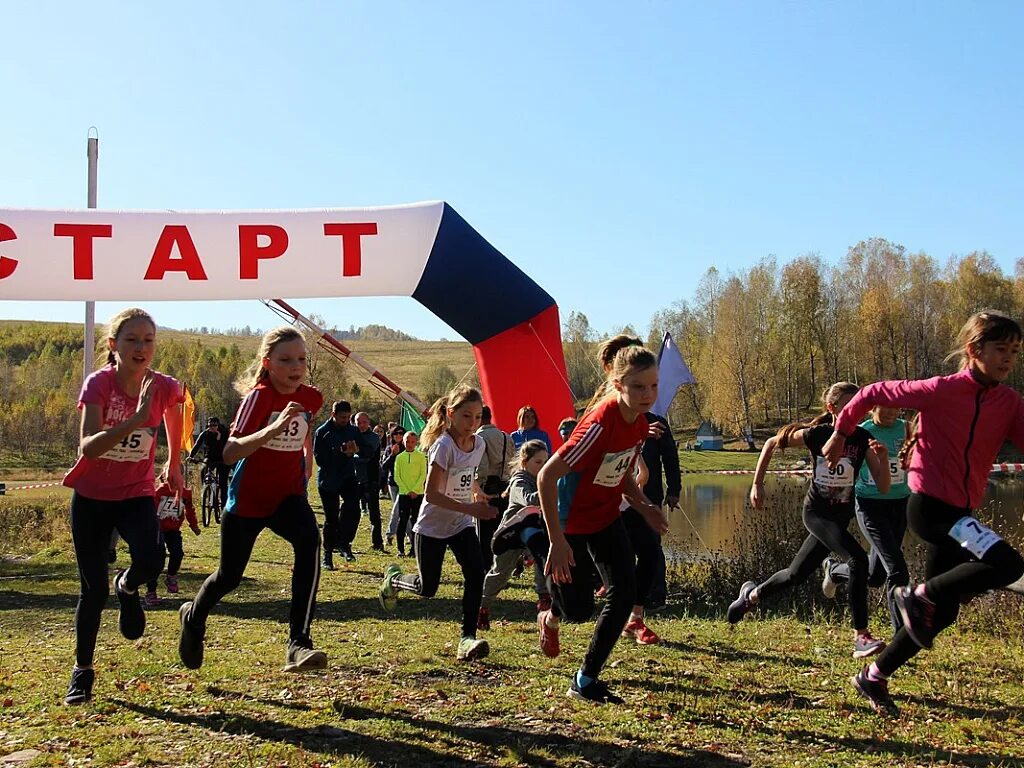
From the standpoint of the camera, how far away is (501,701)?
539 cm

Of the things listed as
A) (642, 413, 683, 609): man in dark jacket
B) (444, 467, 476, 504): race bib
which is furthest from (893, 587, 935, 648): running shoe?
(642, 413, 683, 609): man in dark jacket

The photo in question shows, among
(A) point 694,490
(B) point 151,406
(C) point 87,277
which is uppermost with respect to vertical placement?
(C) point 87,277

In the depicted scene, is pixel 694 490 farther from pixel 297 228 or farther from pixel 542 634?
pixel 542 634

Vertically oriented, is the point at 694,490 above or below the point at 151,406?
below

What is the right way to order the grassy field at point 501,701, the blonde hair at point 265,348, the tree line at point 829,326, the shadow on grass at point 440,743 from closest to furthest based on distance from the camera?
the shadow on grass at point 440,743, the grassy field at point 501,701, the blonde hair at point 265,348, the tree line at point 829,326

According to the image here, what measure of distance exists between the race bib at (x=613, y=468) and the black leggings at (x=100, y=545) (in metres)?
2.38

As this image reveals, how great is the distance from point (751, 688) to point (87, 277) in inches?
353

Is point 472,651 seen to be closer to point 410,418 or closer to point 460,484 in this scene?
point 460,484

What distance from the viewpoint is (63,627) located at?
835 cm

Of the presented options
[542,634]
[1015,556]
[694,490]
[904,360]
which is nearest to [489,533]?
[542,634]

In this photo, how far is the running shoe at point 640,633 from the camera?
23.7 ft

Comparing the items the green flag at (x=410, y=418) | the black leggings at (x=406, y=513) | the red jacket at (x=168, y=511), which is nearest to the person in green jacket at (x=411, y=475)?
the black leggings at (x=406, y=513)

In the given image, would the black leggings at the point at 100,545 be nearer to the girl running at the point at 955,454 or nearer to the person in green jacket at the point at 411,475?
the girl running at the point at 955,454

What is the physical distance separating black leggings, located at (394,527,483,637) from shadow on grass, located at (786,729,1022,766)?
2328 mm
